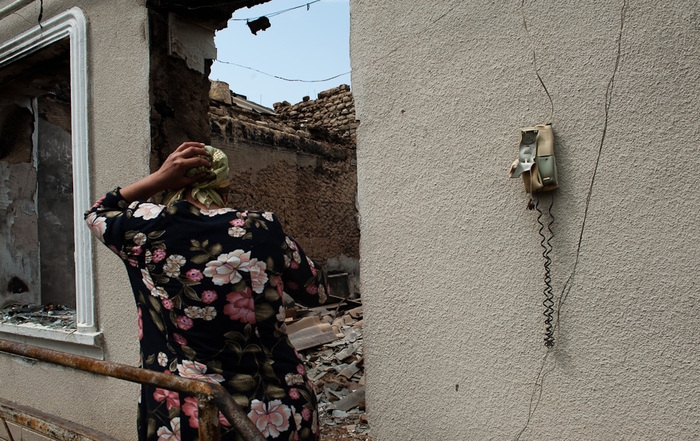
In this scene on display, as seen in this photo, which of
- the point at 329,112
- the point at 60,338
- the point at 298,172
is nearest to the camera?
the point at 60,338

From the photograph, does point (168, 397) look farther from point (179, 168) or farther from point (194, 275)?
point (179, 168)

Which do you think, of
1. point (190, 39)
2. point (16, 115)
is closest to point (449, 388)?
point (190, 39)

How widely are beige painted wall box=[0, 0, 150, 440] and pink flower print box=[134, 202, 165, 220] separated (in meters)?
1.59

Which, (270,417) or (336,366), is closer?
(270,417)

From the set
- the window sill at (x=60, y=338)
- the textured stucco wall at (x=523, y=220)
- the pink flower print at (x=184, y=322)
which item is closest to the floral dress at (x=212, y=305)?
the pink flower print at (x=184, y=322)

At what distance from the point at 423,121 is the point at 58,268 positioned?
5.33 m

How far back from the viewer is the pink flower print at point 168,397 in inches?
65.4

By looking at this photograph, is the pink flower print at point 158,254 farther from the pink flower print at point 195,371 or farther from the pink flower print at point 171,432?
the pink flower print at point 171,432

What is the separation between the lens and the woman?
1.62m

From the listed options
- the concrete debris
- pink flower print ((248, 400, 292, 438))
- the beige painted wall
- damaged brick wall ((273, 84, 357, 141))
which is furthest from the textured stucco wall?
damaged brick wall ((273, 84, 357, 141))

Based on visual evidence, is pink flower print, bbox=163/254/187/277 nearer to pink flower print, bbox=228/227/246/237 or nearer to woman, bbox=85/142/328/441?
woman, bbox=85/142/328/441

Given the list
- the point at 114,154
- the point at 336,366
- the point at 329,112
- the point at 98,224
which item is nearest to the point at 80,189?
the point at 114,154

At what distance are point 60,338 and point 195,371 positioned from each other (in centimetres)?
242

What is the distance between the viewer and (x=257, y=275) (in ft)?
5.43
